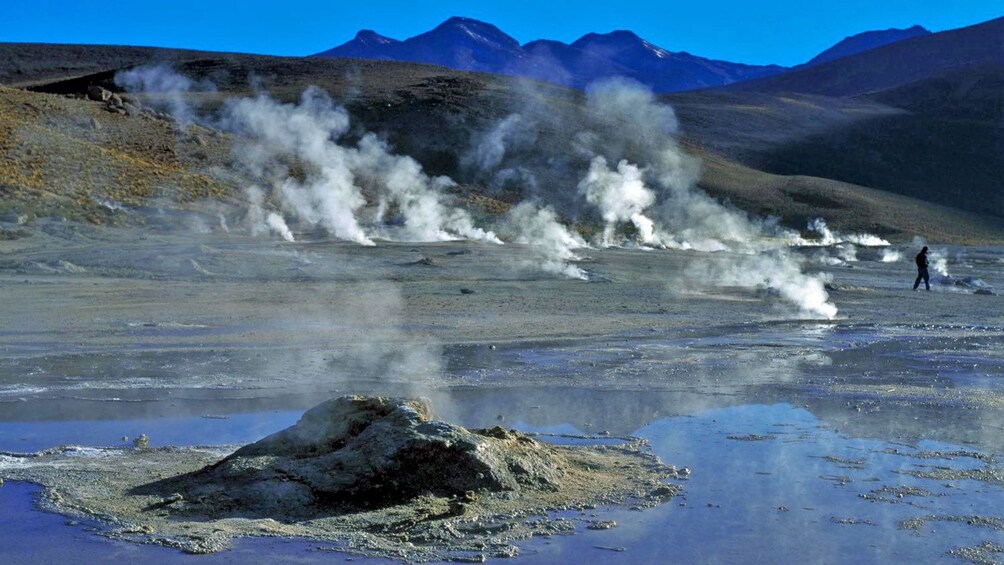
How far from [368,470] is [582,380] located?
18.4ft

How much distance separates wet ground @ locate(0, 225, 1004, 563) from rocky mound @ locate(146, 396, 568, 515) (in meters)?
0.70

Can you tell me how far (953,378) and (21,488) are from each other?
1018cm

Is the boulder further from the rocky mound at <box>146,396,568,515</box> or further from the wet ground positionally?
the rocky mound at <box>146,396,568,515</box>

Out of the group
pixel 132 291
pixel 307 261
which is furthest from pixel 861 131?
pixel 132 291

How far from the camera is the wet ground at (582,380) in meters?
6.64

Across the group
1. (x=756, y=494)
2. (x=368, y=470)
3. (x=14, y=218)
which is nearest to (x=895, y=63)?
(x=14, y=218)

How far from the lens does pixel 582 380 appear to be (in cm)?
1238

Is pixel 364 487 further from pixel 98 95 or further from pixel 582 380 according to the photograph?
pixel 98 95

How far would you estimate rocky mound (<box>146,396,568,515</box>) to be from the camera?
22.7ft

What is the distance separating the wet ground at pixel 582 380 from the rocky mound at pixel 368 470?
70 cm

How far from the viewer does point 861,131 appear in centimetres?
8825

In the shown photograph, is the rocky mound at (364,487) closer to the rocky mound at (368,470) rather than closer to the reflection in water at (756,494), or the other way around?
the rocky mound at (368,470)

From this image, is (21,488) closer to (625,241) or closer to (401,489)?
(401,489)

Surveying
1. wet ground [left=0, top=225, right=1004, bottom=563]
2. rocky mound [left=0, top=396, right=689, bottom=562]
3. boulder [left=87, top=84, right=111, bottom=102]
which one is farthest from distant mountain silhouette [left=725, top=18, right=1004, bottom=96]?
rocky mound [left=0, top=396, right=689, bottom=562]
